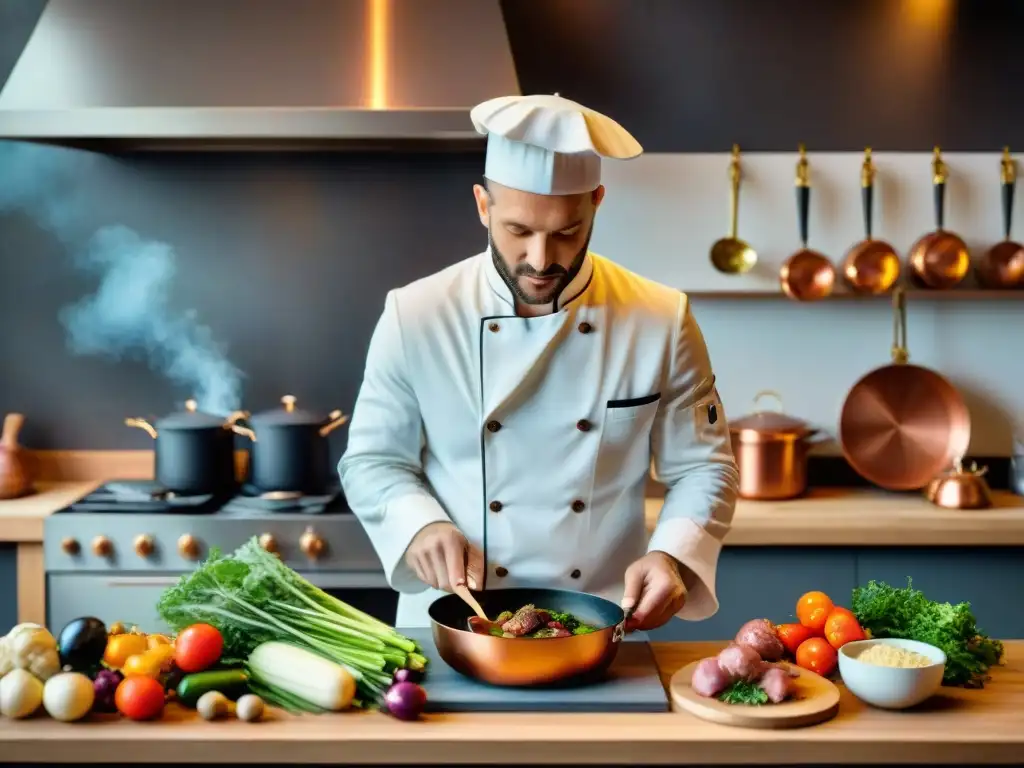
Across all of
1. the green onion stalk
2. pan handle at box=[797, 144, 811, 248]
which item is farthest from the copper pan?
the green onion stalk

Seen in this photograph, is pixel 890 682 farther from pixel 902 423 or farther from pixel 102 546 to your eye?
pixel 102 546

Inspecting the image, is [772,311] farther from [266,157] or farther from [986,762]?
[986,762]

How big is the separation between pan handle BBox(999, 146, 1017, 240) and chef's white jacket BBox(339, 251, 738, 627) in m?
1.76

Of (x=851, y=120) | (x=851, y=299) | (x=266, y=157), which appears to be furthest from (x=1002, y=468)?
(x=266, y=157)

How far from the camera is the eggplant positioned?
1.72m

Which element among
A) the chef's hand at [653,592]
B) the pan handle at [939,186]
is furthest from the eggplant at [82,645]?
the pan handle at [939,186]

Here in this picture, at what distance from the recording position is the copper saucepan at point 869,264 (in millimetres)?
3555

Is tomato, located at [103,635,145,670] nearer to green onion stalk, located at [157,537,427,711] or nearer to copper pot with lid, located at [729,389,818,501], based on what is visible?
green onion stalk, located at [157,537,427,711]

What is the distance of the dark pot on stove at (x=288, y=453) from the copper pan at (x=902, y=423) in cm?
155

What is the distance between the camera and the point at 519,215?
1.90 m

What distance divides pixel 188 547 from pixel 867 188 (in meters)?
2.19

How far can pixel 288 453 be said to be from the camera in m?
3.33

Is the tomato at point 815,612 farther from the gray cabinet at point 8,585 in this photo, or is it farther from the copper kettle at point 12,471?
the copper kettle at point 12,471

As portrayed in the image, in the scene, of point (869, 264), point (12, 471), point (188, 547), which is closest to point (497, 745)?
point (188, 547)
